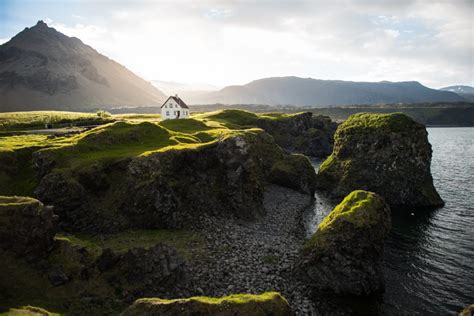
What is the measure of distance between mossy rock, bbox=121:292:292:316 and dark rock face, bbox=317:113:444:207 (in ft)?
157

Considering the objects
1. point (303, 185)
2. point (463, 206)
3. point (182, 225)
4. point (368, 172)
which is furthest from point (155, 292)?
point (463, 206)

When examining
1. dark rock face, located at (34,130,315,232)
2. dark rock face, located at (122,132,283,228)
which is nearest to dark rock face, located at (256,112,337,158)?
dark rock face, located at (122,132,283,228)

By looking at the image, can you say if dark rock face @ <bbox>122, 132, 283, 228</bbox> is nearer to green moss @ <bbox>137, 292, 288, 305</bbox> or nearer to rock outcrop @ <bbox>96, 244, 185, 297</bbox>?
rock outcrop @ <bbox>96, 244, 185, 297</bbox>

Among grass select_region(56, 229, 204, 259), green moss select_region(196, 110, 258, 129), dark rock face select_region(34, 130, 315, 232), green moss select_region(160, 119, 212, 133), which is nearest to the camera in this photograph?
grass select_region(56, 229, 204, 259)

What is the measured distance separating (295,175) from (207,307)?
50.9 metres

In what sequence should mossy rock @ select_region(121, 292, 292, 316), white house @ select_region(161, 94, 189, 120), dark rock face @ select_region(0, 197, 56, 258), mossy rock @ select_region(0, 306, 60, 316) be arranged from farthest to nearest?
1. white house @ select_region(161, 94, 189, 120)
2. dark rock face @ select_region(0, 197, 56, 258)
3. mossy rock @ select_region(0, 306, 60, 316)
4. mossy rock @ select_region(121, 292, 292, 316)

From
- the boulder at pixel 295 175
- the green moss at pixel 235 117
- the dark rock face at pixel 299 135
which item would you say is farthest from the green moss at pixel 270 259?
the dark rock face at pixel 299 135

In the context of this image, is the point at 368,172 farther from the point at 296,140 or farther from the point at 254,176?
the point at 296,140

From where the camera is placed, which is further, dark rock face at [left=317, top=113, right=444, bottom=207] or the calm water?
dark rock face at [left=317, top=113, right=444, bottom=207]

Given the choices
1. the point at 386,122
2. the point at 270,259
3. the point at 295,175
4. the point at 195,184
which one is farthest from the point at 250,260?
the point at 386,122

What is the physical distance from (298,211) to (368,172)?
745 inches

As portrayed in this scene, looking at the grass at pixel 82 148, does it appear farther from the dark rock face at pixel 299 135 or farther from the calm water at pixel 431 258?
the dark rock face at pixel 299 135

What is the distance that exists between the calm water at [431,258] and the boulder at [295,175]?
3557mm

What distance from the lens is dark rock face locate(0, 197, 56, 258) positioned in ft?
89.0
